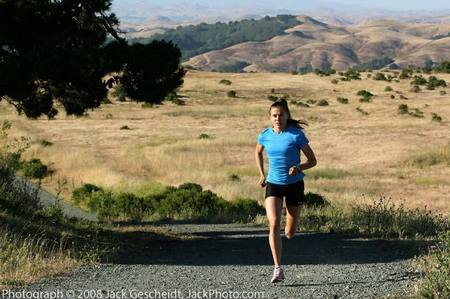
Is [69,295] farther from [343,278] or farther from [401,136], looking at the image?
[401,136]

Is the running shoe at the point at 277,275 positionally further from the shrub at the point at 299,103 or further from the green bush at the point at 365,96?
the green bush at the point at 365,96

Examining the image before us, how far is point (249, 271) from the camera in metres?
8.31

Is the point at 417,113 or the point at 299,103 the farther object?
the point at 299,103

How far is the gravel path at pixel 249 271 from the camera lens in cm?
691

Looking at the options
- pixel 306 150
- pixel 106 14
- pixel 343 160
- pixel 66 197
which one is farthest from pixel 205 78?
pixel 306 150

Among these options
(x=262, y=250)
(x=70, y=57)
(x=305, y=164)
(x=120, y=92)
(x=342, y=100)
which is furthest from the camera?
(x=342, y=100)

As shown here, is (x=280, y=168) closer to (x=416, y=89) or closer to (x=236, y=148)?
(x=236, y=148)

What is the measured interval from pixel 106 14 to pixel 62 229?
3.95 meters

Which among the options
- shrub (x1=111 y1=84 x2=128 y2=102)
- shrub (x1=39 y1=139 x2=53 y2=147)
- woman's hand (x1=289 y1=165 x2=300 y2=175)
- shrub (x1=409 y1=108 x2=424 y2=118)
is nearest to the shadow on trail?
woman's hand (x1=289 y1=165 x2=300 y2=175)

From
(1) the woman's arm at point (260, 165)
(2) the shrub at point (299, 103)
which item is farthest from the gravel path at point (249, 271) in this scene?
(2) the shrub at point (299, 103)

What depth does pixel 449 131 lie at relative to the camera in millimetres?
41594

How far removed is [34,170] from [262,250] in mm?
19058

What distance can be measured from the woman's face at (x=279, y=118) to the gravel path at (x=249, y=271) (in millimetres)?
1649

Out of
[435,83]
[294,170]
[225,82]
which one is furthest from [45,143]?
[435,83]
